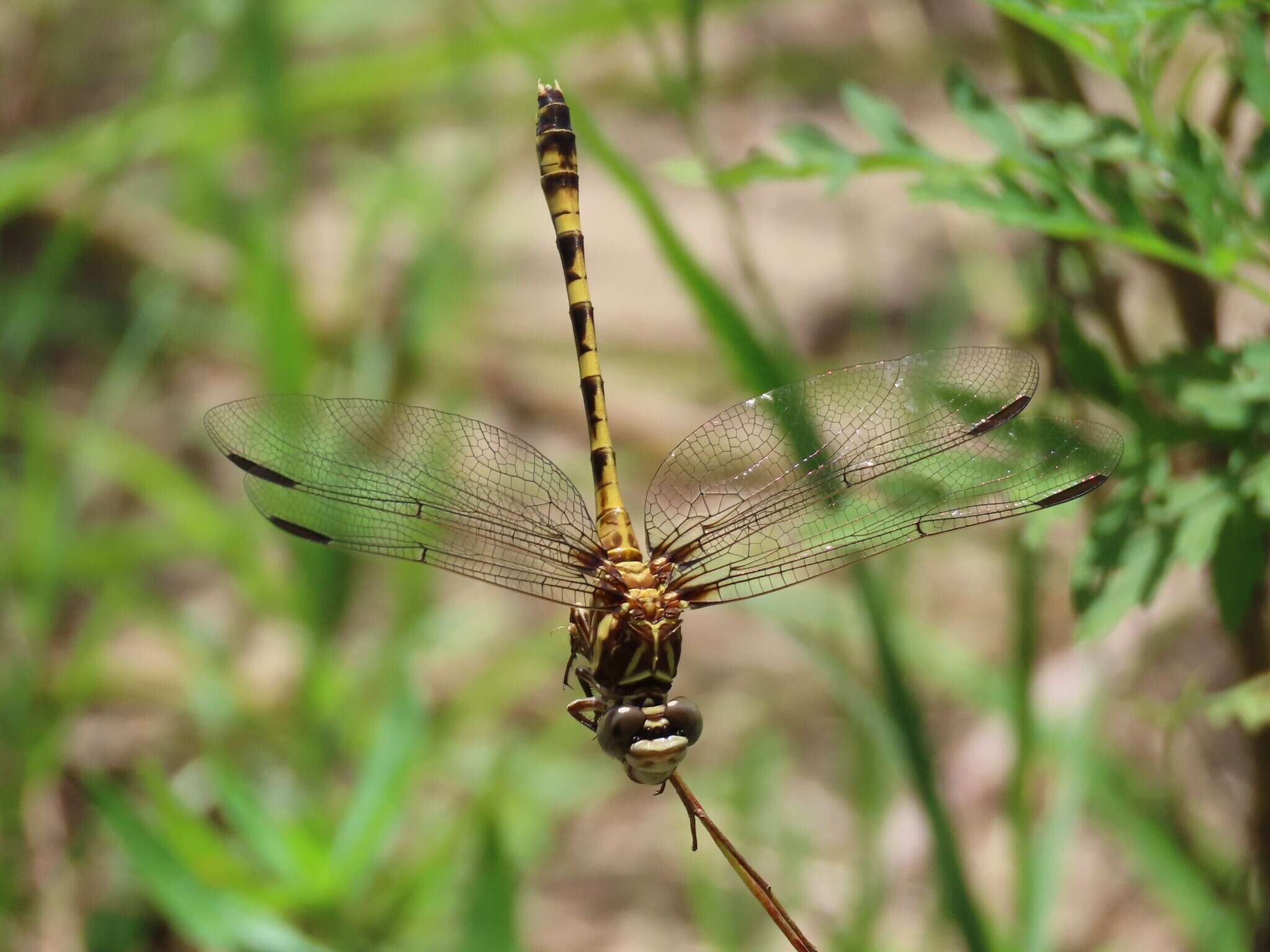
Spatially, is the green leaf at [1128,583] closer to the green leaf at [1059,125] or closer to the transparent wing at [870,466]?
the transparent wing at [870,466]

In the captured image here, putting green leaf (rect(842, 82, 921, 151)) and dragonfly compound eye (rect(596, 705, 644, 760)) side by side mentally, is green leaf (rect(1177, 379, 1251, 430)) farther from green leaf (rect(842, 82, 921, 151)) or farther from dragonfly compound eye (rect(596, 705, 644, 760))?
dragonfly compound eye (rect(596, 705, 644, 760))

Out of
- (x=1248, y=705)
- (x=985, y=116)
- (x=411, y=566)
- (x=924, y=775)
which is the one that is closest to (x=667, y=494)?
(x=924, y=775)

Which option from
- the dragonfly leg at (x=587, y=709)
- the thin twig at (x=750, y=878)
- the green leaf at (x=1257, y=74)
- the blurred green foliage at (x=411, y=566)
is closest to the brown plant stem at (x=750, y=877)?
the thin twig at (x=750, y=878)

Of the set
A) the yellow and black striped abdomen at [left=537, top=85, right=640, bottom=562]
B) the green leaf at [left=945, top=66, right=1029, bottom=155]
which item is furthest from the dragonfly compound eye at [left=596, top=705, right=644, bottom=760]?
the green leaf at [left=945, top=66, right=1029, bottom=155]

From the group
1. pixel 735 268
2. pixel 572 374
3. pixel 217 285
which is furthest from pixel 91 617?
pixel 735 268

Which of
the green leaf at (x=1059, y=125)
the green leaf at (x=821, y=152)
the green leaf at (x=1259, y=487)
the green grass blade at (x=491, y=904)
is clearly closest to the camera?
the green leaf at (x=1259, y=487)

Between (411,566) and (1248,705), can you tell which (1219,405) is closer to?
(1248,705)

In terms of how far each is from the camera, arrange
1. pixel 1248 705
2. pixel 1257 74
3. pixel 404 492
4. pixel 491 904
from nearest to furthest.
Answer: pixel 1257 74 → pixel 1248 705 → pixel 404 492 → pixel 491 904
